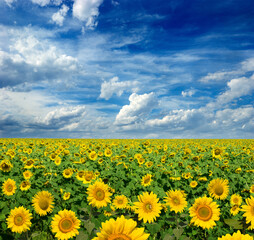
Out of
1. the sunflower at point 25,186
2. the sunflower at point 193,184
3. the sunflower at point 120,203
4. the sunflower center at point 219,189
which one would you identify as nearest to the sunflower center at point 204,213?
the sunflower center at point 219,189

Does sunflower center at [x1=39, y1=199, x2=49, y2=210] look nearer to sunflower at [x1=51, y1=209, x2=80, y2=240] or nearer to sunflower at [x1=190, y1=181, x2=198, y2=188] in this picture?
sunflower at [x1=51, y1=209, x2=80, y2=240]

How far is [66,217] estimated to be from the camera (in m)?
3.12

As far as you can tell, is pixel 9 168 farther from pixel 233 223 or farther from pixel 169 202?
pixel 233 223

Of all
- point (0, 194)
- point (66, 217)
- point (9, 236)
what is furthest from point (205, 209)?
point (0, 194)

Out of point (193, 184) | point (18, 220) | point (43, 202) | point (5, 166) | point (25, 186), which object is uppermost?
point (5, 166)

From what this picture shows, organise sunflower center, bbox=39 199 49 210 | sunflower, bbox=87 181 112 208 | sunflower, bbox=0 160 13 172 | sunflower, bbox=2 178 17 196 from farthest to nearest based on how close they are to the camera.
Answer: sunflower, bbox=0 160 13 172 < sunflower, bbox=2 178 17 196 < sunflower center, bbox=39 199 49 210 < sunflower, bbox=87 181 112 208

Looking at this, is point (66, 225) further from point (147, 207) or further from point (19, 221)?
point (19, 221)

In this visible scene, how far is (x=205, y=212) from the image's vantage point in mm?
3316

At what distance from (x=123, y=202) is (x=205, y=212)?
1756 mm

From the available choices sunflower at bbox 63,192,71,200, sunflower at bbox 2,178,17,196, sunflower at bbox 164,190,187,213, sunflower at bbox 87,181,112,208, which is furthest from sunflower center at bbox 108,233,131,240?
sunflower at bbox 2,178,17,196

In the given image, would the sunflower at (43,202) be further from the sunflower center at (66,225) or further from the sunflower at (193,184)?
the sunflower at (193,184)

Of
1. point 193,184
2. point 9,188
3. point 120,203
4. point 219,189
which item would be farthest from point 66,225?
point 193,184

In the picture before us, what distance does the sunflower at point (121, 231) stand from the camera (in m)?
1.59

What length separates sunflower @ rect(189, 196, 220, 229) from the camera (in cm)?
329
